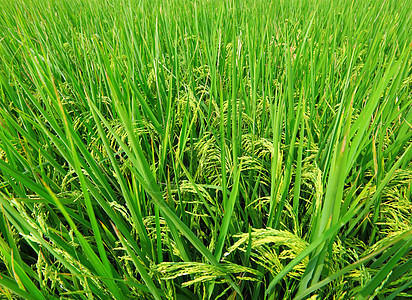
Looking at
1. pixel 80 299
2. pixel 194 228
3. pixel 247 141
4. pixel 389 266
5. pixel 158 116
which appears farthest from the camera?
pixel 158 116

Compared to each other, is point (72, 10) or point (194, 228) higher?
point (72, 10)

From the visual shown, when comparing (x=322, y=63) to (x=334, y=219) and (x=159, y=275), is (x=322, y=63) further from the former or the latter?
(x=159, y=275)

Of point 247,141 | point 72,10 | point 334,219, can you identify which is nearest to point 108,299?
point 334,219

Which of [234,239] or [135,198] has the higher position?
[135,198]

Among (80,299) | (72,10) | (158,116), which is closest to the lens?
(80,299)

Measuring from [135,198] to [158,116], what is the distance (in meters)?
0.44

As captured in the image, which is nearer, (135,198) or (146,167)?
(146,167)

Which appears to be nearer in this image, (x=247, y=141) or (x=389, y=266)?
(x=389, y=266)

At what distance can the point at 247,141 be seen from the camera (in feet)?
2.64

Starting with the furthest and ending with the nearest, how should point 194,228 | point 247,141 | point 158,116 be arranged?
point 158,116
point 247,141
point 194,228

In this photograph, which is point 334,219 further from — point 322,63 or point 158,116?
point 322,63

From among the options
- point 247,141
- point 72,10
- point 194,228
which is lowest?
point 194,228

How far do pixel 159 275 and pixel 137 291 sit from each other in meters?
0.05

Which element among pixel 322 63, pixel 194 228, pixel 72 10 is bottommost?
pixel 194 228
